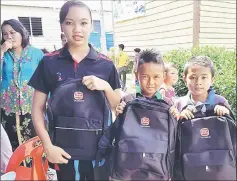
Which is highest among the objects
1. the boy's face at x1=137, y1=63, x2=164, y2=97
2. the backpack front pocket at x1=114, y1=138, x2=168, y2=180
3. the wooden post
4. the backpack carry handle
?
the wooden post

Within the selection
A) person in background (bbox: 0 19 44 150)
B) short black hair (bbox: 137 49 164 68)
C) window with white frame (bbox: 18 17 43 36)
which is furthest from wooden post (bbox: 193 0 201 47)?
window with white frame (bbox: 18 17 43 36)

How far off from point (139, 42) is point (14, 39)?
6126 millimetres

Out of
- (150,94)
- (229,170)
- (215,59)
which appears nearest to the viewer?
(229,170)

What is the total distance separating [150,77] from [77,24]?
483mm

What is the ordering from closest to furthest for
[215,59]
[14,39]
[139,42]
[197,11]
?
[14,39] < [215,59] < [197,11] < [139,42]

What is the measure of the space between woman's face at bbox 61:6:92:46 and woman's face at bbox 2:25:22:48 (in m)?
1.14

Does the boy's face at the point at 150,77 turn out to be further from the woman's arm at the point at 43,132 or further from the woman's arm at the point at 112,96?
the woman's arm at the point at 43,132

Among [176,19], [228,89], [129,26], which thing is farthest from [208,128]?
[129,26]

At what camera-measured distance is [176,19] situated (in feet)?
20.6

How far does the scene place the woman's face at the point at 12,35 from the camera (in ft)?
7.38

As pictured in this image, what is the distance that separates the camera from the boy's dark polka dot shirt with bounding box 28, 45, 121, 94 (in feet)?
4.39

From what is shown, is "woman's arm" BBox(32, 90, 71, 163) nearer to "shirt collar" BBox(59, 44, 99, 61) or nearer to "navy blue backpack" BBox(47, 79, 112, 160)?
"navy blue backpack" BBox(47, 79, 112, 160)

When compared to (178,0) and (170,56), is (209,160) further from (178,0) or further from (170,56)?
(178,0)

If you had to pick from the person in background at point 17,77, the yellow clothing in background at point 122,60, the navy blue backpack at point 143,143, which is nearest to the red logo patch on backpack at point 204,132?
the navy blue backpack at point 143,143
